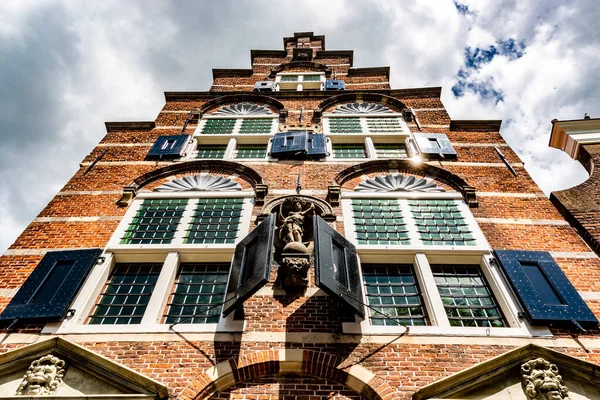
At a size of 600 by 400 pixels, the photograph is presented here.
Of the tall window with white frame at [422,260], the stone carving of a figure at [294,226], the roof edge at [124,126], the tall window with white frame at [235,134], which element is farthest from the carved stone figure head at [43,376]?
the roof edge at [124,126]

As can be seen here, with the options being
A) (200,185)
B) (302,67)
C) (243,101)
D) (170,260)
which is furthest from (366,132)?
(302,67)

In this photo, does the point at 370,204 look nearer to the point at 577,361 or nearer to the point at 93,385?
the point at 577,361

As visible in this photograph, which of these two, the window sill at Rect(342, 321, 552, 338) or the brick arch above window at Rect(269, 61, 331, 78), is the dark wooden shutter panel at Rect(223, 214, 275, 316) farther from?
the brick arch above window at Rect(269, 61, 331, 78)

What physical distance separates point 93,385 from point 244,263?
7.66ft

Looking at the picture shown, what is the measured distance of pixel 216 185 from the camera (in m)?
8.35

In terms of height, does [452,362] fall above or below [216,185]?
below

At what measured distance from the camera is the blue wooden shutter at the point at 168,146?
9.55 m

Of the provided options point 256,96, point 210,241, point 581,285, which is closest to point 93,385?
point 210,241

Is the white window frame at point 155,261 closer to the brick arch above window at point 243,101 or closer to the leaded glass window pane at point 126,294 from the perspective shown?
the leaded glass window pane at point 126,294

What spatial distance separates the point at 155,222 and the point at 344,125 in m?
6.57

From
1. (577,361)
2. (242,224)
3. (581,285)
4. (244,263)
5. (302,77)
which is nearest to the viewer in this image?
(577,361)

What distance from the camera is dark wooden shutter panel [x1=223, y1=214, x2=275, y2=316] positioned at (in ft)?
15.1

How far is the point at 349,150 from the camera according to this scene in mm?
10453

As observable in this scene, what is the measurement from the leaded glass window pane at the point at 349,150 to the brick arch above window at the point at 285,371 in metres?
6.32
